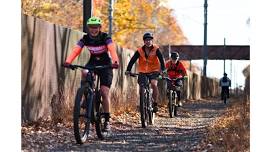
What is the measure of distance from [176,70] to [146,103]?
14.5 ft

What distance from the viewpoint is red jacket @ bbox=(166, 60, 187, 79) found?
51.7 feet

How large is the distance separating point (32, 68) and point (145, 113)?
220 centimetres

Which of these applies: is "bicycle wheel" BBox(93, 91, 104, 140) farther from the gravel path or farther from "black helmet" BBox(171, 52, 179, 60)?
"black helmet" BBox(171, 52, 179, 60)

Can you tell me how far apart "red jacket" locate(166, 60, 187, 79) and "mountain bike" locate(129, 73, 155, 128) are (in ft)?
12.8

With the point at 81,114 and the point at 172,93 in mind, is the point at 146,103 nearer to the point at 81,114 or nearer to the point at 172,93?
the point at 81,114

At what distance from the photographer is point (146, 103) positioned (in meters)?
11.6

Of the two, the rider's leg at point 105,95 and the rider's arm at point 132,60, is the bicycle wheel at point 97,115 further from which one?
the rider's arm at point 132,60

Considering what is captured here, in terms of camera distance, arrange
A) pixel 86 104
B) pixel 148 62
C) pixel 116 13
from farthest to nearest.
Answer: pixel 116 13
pixel 148 62
pixel 86 104

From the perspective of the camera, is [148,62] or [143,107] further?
[148,62]

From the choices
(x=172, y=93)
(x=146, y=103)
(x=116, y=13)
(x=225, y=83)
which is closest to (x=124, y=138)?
(x=146, y=103)

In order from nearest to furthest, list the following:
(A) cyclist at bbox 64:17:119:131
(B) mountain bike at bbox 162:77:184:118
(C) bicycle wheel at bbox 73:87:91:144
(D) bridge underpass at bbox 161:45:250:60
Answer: (C) bicycle wheel at bbox 73:87:91:144, (A) cyclist at bbox 64:17:119:131, (B) mountain bike at bbox 162:77:184:118, (D) bridge underpass at bbox 161:45:250:60

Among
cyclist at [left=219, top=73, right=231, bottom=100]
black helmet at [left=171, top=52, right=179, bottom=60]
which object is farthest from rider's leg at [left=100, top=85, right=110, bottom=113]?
cyclist at [left=219, top=73, right=231, bottom=100]

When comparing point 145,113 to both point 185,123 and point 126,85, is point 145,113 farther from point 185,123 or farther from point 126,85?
point 126,85
